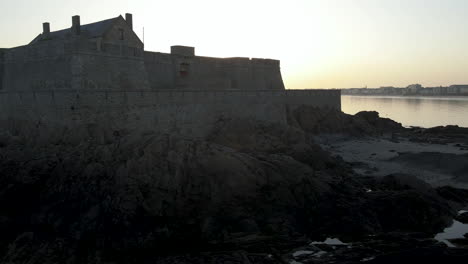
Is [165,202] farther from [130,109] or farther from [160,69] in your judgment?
[160,69]

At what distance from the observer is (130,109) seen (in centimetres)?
1809

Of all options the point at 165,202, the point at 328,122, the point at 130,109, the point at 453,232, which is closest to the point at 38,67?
the point at 130,109

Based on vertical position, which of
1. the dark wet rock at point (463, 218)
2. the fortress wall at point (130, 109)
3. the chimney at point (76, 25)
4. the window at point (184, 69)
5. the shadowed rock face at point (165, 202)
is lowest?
the dark wet rock at point (463, 218)

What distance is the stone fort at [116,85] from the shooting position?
55.3 ft

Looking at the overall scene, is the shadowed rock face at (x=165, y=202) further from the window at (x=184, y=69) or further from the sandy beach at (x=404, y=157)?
the window at (x=184, y=69)

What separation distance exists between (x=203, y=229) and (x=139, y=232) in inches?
79.0

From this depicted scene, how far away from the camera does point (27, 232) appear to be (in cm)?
1221

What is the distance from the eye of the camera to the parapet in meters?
26.3

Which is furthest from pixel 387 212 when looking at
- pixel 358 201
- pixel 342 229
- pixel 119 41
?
pixel 119 41

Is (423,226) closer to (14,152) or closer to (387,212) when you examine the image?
(387,212)

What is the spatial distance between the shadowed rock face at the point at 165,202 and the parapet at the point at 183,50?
11.9m

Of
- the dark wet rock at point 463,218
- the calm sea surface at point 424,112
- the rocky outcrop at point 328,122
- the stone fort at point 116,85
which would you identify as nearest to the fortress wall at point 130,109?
the stone fort at point 116,85

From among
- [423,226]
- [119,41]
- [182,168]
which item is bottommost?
[423,226]

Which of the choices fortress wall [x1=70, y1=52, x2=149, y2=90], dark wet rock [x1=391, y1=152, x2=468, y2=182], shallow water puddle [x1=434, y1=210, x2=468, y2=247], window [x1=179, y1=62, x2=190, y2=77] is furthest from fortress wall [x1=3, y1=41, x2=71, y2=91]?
dark wet rock [x1=391, y1=152, x2=468, y2=182]
